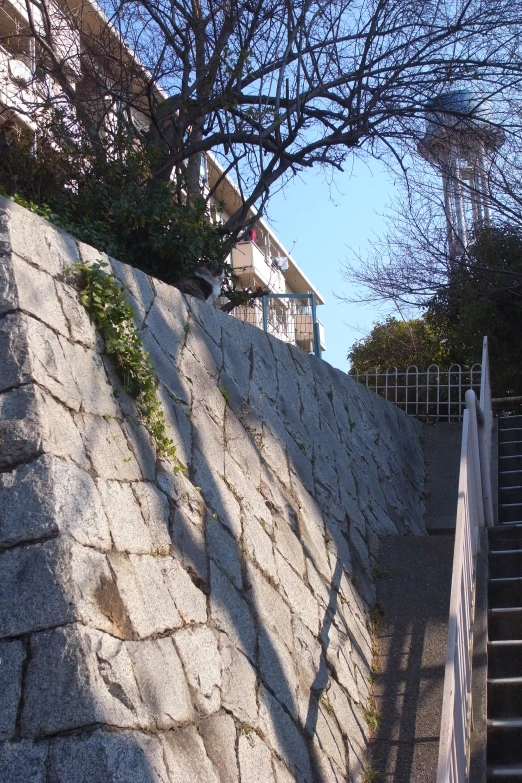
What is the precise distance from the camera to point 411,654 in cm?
473

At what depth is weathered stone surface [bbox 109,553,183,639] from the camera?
9.27 ft

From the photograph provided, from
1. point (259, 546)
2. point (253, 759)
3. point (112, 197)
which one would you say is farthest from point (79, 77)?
point (253, 759)

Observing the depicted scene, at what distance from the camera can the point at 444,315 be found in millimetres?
12578

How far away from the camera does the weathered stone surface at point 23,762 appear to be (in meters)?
2.27

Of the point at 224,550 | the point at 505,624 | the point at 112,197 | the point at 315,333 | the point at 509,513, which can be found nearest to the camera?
the point at 224,550

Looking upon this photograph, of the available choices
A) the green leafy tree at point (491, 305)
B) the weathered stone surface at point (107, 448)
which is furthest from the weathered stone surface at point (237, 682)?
the green leafy tree at point (491, 305)

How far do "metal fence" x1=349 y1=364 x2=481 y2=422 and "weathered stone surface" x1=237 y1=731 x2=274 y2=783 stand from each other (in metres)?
8.22

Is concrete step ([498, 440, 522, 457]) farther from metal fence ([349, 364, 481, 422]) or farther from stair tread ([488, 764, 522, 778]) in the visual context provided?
stair tread ([488, 764, 522, 778])

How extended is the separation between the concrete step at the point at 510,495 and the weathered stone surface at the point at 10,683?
5942 millimetres

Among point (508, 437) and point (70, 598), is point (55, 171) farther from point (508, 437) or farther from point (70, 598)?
point (508, 437)

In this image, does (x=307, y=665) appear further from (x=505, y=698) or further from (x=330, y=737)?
(x=505, y=698)

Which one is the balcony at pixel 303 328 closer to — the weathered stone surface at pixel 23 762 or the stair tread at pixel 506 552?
the stair tread at pixel 506 552

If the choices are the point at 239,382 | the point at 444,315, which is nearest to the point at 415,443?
the point at 444,315

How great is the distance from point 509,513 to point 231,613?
453cm
